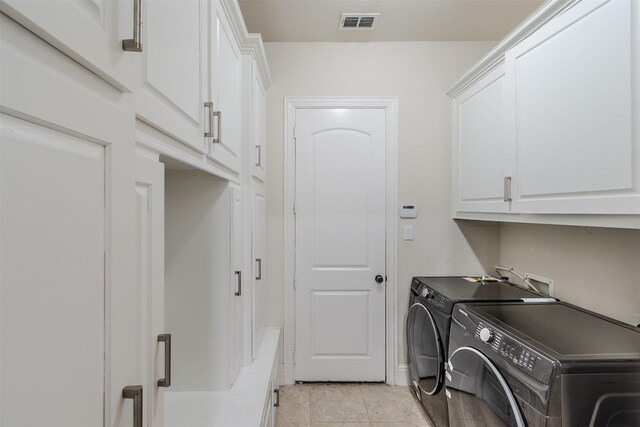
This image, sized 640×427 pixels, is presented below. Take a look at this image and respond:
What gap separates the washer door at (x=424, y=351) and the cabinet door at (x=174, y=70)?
1763 mm

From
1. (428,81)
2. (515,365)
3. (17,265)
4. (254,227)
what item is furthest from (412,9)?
(17,265)

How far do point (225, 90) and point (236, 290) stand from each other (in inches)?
35.4

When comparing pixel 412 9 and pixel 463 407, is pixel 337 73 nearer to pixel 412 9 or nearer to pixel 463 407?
pixel 412 9

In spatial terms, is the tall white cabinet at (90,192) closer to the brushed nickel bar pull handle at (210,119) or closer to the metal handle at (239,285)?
the brushed nickel bar pull handle at (210,119)

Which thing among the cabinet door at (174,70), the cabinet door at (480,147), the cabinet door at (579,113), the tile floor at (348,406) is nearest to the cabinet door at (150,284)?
the cabinet door at (174,70)

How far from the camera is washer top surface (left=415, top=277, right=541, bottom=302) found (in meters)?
2.02

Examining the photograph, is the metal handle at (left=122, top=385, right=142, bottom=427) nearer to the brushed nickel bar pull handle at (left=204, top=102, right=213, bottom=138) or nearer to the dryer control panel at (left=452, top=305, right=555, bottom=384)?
the brushed nickel bar pull handle at (left=204, top=102, right=213, bottom=138)

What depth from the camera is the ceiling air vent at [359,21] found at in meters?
2.34

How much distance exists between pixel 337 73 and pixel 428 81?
0.72m

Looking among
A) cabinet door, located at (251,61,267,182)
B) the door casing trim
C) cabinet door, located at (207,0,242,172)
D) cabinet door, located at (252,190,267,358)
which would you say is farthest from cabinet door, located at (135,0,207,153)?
the door casing trim

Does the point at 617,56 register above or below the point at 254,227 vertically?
above

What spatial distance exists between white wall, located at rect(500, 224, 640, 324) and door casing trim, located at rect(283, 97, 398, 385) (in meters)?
0.93

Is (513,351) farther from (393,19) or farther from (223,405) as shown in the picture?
(393,19)

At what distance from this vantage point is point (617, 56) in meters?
1.22
